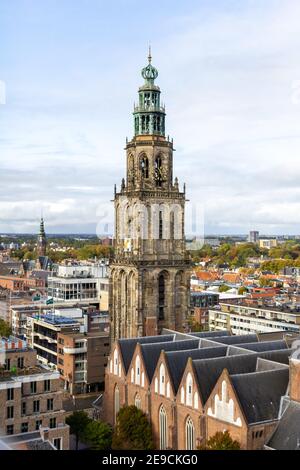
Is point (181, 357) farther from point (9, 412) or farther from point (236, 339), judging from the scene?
point (9, 412)

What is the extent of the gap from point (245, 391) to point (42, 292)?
270 feet

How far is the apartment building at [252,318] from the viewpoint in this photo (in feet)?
259

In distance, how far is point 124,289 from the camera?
48.2 m

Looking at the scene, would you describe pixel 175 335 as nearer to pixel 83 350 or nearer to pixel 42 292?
pixel 83 350

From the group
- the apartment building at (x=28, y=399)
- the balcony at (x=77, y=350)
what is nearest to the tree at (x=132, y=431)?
the apartment building at (x=28, y=399)

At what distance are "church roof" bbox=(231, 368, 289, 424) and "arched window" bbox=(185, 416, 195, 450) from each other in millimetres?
5125

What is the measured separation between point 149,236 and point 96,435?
17.0 meters

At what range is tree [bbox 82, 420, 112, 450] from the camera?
3716 centimetres

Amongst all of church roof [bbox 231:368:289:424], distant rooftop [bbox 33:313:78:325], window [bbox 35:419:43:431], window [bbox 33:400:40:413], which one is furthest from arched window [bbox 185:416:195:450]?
distant rooftop [bbox 33:313:78:325]

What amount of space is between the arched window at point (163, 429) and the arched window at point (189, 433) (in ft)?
7.69

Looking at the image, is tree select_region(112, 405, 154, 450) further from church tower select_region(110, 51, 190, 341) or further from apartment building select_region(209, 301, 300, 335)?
apartment building select_region(209, 301, 300, 335)

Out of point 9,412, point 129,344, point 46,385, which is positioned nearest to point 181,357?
point 129,344

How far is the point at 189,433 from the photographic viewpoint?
113ft
